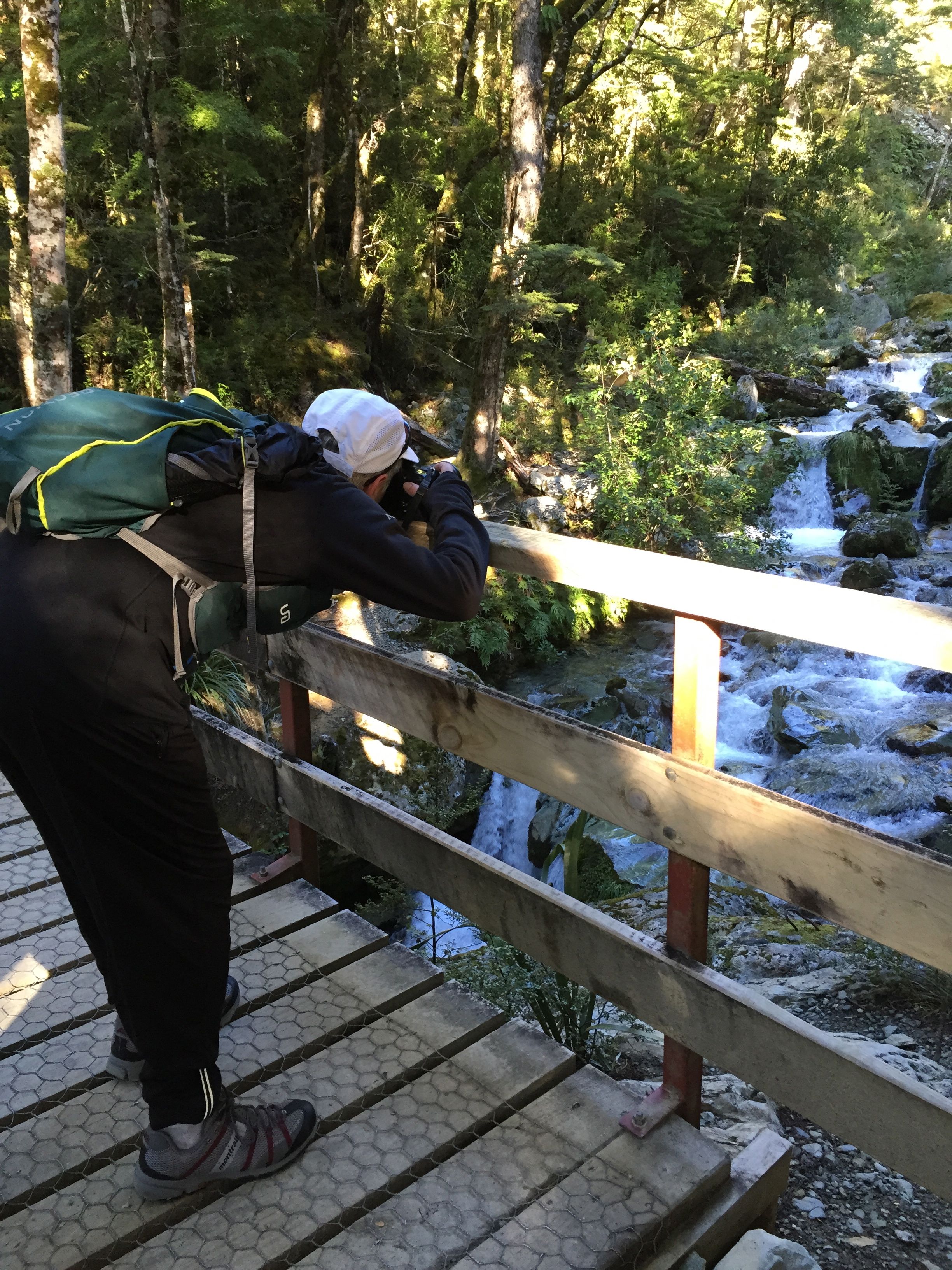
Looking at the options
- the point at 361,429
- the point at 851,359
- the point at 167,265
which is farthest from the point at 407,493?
the point at 851,359

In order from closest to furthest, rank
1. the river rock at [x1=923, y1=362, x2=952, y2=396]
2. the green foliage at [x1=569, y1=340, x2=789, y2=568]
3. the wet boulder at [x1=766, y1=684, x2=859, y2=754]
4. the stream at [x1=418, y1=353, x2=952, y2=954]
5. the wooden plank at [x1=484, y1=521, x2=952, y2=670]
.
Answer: the wooden plank at [x1=484, y1=521, x2=952, y2=670]
the stream at [x1=418, y1=353, x2=952, y2=954]
the wet boulder at [x1=766, y1=684, x2=859, y2=754]
the green foliage at [x1=569, y1=340, x2=789, y2=568]
the river rock at [x1=923, y1=362, x2=952, y2=396]

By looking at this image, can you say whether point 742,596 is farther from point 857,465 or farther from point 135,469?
point 857,465

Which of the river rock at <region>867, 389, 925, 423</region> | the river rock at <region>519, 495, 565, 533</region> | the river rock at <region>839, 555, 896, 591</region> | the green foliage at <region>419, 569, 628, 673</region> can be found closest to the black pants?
the green foliage at <region>419, 569, 628, 673</region>

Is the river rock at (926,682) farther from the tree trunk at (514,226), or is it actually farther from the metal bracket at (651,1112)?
the metal bracket at (651,1112)

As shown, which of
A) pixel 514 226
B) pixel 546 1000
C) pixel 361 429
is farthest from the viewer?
pixel 514 226

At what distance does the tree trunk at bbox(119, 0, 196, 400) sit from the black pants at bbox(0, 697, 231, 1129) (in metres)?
8.25

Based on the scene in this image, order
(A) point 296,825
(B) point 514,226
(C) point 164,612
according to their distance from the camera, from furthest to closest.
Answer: (B) point 514,226, (A) point 296,825, (C) point 164,612

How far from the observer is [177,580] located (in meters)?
1.85

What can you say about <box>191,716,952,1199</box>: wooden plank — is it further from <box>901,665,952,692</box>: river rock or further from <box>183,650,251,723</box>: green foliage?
<box>901,665,952,692</box>: river rock

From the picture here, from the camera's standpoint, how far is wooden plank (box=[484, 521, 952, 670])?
1613 millimetres

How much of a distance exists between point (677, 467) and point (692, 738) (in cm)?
1058

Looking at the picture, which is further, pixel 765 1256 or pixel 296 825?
pixel 296 825

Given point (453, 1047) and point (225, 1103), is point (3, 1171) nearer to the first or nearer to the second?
point (225, 1103)

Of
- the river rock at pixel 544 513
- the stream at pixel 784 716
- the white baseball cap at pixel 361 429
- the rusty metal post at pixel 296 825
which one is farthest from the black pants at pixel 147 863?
the river rock at pixel 544 513
